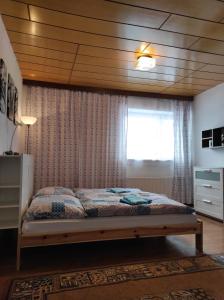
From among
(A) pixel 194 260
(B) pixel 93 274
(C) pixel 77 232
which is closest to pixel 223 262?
(A) pixel 194 260

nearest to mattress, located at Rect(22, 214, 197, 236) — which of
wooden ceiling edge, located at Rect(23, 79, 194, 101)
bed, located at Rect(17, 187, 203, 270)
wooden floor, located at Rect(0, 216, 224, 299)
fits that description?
bed, located at Rect(17, 187, 203, 270)

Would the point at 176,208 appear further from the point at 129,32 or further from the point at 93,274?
the point at 129,32

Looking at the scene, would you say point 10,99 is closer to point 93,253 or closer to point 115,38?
point 115,38

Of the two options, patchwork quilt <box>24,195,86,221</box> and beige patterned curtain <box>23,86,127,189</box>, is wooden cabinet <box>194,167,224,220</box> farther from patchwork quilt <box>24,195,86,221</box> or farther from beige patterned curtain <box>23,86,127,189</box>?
patchwork quilt <box>24,195,86,221</box>

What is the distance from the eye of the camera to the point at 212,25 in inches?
96.0

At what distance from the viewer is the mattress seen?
228 centimetres

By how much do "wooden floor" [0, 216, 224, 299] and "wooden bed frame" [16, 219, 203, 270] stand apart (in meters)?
0.18

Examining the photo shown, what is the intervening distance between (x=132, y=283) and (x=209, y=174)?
2.84 m

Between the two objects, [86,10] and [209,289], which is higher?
[86,10]

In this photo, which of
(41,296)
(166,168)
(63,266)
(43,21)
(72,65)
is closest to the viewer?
(41,296)

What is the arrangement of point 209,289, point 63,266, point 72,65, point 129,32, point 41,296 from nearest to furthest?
point 41,296, point 209,289, point 63,266, point 129,32, point 72,65

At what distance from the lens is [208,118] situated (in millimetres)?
4656

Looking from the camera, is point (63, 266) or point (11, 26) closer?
point (63, 266)

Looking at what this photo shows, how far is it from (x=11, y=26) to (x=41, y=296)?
2653 millimetres
